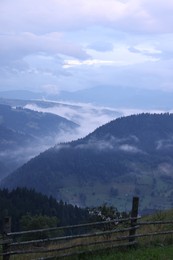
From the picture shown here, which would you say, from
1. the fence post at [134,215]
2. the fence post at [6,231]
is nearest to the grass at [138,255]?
the fence post at [134,215]

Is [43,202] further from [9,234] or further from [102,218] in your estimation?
[9,234]

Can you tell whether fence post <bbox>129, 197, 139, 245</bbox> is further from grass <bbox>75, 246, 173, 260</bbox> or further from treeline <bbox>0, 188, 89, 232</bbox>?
treeline <bbox>0, 188, 89, 232</bbox>

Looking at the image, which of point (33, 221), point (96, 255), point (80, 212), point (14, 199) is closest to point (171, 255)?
point (96, 255)

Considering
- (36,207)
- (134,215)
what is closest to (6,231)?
(134,215)

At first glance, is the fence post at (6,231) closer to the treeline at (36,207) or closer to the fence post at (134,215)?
the fence post at (134,215)

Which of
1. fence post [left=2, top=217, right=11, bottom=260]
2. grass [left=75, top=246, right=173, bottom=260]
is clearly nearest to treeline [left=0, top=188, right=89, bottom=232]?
grass [left=75, top=246, right=173, bottom=260]

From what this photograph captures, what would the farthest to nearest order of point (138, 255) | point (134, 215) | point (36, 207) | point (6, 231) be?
point (36, 207)
point (134, 215)
point (138, 255)
point (6, 231)

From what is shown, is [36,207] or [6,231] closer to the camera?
[6,231]

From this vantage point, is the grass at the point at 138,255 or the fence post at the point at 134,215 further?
the fence post at the point at 134,215

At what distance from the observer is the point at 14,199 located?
4532 inches

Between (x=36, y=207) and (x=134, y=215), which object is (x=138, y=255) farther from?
(x=36, y=207)

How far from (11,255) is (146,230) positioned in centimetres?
664

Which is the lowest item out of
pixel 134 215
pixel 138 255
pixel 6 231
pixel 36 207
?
pixel 36 207

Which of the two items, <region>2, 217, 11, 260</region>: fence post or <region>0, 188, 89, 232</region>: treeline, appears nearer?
<region>2, 217, 11, 260</region>: fence post
